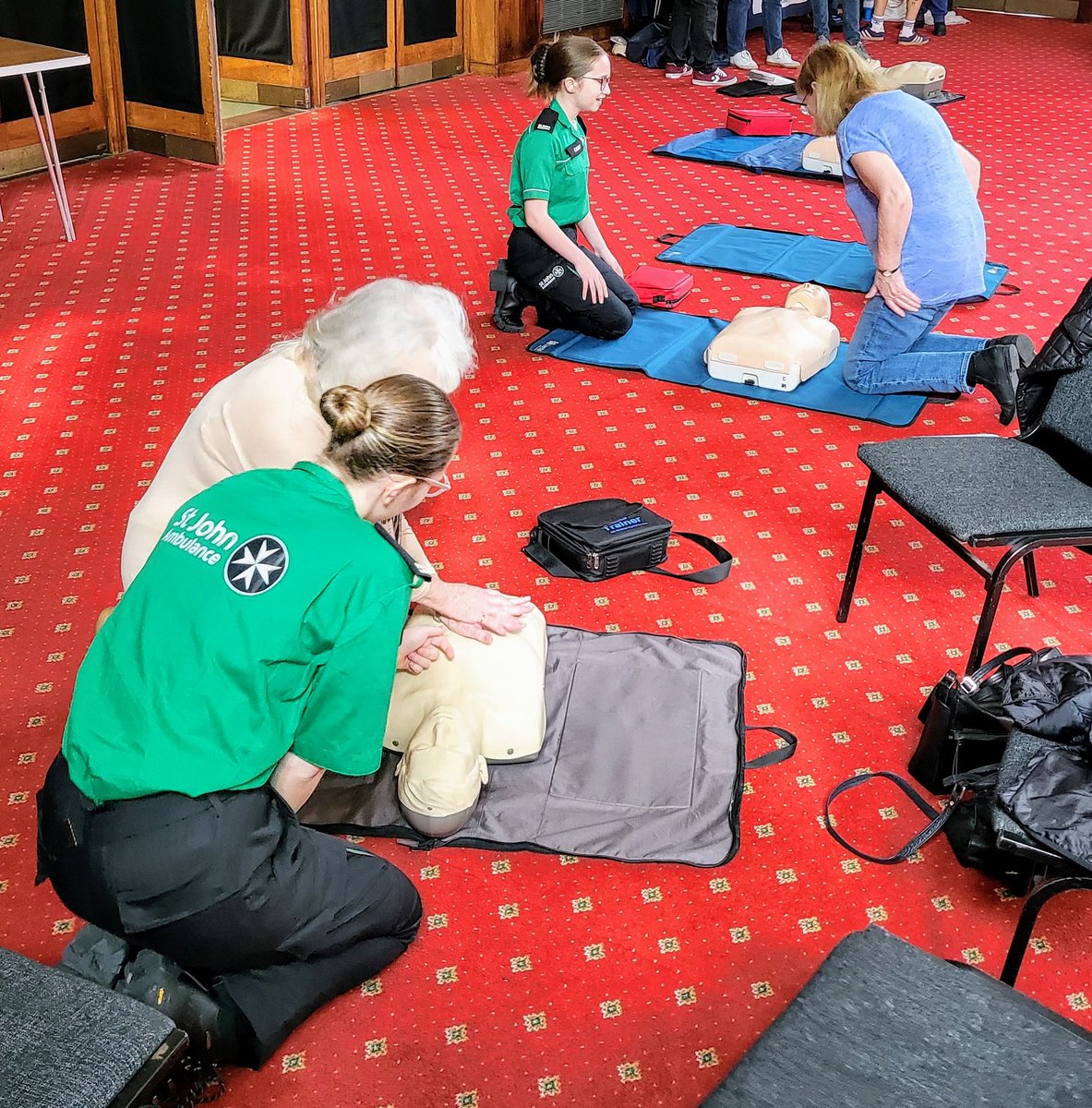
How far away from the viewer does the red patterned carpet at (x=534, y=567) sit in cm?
201

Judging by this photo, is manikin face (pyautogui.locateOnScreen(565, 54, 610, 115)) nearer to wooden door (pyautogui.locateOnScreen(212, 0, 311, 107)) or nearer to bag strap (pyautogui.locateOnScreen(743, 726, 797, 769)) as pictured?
bag strap (pyautogui.locateOnScreen(743, 726, 797, 769))

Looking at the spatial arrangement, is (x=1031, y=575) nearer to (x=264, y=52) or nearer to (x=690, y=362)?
(x=690, y=362)

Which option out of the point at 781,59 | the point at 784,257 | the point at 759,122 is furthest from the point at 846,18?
the point at 784,257

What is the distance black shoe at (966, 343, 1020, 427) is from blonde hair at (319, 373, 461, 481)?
2399 mm

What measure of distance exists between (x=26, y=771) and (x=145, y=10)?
4.71 metres

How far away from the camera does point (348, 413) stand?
1758 millimetres

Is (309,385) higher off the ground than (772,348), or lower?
higher

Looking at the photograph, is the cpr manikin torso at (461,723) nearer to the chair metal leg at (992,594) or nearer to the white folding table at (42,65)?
the chair metal leg at (992,594)

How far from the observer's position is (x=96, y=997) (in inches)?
56.4

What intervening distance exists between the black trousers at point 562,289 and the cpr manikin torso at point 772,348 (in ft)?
1.38

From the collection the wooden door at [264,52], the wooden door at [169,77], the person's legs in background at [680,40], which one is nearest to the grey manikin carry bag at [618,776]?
the wooden door at [169,77]

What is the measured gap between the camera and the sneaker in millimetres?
8336

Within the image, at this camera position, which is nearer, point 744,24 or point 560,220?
point 560,220

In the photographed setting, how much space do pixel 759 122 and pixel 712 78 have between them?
175cm
